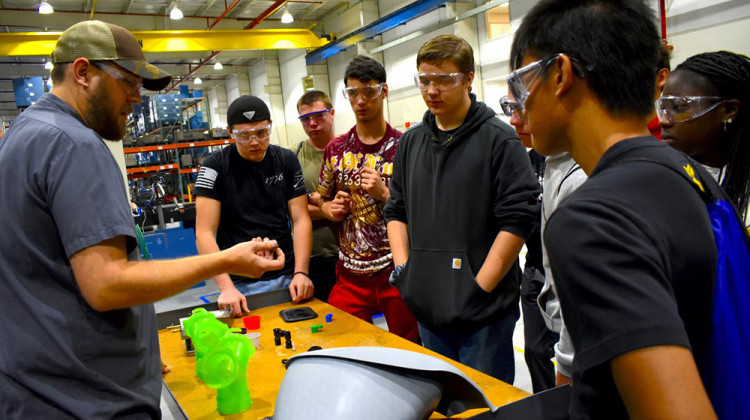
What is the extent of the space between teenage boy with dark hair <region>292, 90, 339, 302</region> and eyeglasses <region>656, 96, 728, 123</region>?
67.6 inches

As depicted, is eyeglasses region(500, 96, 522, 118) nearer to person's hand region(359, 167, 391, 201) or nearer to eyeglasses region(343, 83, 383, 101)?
person's hand region(359, 167, 391, 201)

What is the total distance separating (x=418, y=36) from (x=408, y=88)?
3.22ft

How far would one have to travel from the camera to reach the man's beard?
1288 mm

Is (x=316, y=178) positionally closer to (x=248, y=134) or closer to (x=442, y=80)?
(x=248, y=134)

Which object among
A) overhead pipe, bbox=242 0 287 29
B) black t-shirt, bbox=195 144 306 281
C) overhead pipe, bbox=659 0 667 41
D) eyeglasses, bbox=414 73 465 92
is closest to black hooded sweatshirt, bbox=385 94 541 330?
eyeglasses, bbox=414 73 465 92

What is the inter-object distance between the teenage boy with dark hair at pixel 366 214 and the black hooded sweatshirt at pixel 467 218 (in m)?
0.43

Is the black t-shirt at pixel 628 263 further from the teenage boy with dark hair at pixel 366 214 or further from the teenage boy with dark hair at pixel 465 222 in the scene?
the teenage boy with dark hair at pixel 366 214

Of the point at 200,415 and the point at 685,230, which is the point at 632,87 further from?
the point at 200,415

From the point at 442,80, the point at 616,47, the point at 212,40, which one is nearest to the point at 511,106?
the point at 442,80

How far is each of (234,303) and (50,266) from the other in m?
1.03

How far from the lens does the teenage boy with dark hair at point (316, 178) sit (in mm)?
2934

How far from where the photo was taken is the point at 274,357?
1671 millimetres

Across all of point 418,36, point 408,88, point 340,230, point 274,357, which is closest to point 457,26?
point 418,36

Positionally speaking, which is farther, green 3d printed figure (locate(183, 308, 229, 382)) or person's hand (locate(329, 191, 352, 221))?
person's hand (locate(329, 191, 352, 221))
